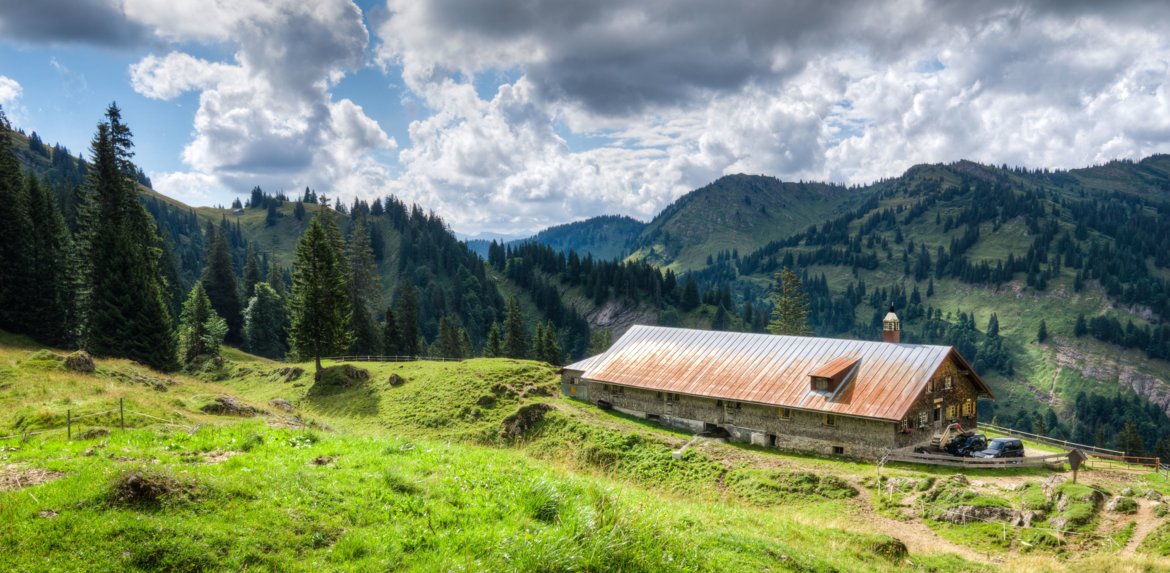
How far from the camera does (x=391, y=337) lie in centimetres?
8588

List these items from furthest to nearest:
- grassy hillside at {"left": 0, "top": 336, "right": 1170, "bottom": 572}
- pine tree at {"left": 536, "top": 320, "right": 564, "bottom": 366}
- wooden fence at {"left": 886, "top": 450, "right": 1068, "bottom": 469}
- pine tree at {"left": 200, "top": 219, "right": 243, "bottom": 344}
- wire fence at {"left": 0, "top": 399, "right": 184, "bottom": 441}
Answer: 1. pine tree at {"left": 536, "top": 320, "right": 564, "bottom": 366}
2. pine tree at {"left": 200, "top": 219, "right": 243, "bottom": 344}
3. wooden fence at {"left": 886, "top": 450, "right": 1068, "bottom": 469}
4. wire fence at {"left": 0, "top": 399, "right": 184, "bottom": 441}
5. grassy hillside at {"left": 0, "top": 336, "right": 1170, "bottom": 572}

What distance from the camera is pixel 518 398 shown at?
49969 millimetres

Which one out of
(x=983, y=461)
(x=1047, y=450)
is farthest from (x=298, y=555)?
(x=1047, y=450)

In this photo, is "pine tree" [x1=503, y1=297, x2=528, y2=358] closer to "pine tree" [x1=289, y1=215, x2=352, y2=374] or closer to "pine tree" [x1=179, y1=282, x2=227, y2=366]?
"pine tree" [x1=289, y1=215, x2=352, y2=374]

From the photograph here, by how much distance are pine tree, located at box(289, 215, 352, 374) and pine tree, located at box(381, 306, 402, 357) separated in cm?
2511

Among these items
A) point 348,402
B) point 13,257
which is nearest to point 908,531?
point 348,402

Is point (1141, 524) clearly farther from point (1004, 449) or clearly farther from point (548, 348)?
point (548, 348)

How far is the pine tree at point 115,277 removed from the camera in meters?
48.7

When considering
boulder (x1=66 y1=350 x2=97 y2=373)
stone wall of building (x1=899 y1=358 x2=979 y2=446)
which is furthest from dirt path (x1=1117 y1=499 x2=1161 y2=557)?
boulder (x1=66 y1=350 x2=97 y2=373)

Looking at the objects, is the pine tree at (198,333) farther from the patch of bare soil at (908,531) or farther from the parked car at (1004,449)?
the parked car at (1004,449)

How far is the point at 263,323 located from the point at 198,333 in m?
17.5

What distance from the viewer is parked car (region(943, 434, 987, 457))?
36688mm

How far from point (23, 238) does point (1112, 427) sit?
25560 centimetres

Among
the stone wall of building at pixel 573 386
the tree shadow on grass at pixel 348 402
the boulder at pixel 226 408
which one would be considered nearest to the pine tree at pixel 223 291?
the tree shadow on grass at pixel 348 402
